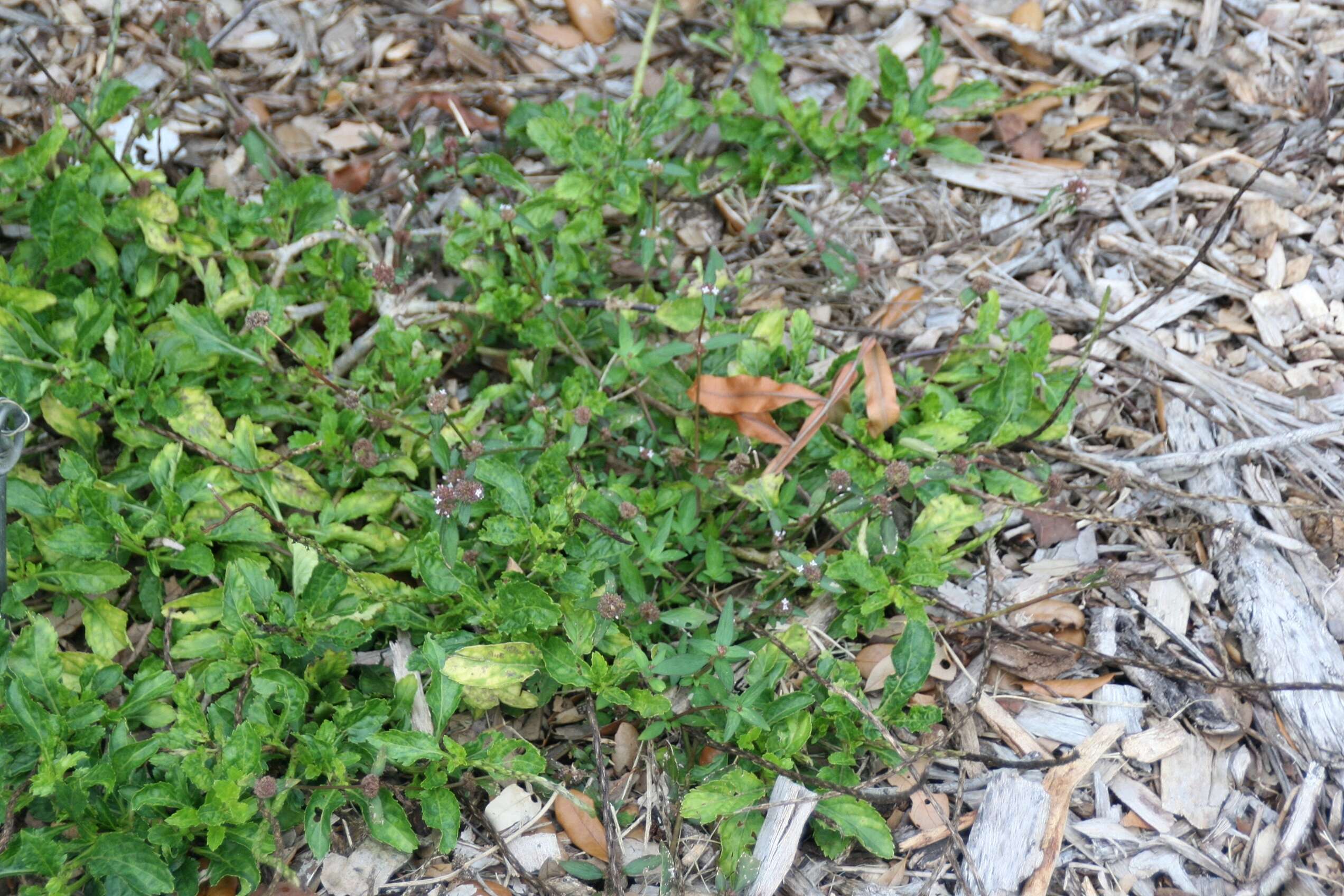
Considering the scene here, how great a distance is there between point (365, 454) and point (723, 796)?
130cm

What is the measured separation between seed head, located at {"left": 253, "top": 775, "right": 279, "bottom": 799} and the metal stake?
0.90 metres

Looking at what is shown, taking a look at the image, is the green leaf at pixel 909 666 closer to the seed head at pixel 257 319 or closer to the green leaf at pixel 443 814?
the green leaf at pixel 443 814

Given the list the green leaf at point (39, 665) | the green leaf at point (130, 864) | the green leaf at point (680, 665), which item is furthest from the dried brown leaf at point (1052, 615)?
the green leaf at point (39, 665)

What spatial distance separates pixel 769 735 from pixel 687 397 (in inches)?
40.0

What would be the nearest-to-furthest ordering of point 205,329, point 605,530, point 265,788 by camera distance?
1. point 265,788
2. point 605,530
3. point 205,329

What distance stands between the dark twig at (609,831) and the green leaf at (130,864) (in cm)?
94

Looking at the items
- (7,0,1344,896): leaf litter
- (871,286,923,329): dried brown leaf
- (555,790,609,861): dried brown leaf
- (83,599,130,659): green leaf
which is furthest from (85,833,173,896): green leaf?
(871,286,923,329): dried brown leaf

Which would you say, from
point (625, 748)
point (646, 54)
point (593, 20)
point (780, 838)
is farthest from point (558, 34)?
point (780, 838)

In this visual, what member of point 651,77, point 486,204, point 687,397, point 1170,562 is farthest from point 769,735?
point 651,77

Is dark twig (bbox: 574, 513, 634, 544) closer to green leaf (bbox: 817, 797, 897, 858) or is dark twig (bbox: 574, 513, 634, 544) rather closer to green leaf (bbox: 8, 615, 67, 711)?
green leaf (bbox: 817, 797, 897, 858)

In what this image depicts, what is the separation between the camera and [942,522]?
2.62m

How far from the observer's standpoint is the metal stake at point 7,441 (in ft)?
7.28

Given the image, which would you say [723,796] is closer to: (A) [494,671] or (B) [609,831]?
(B) [609,831]

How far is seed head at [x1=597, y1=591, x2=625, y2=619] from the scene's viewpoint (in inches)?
92.0
